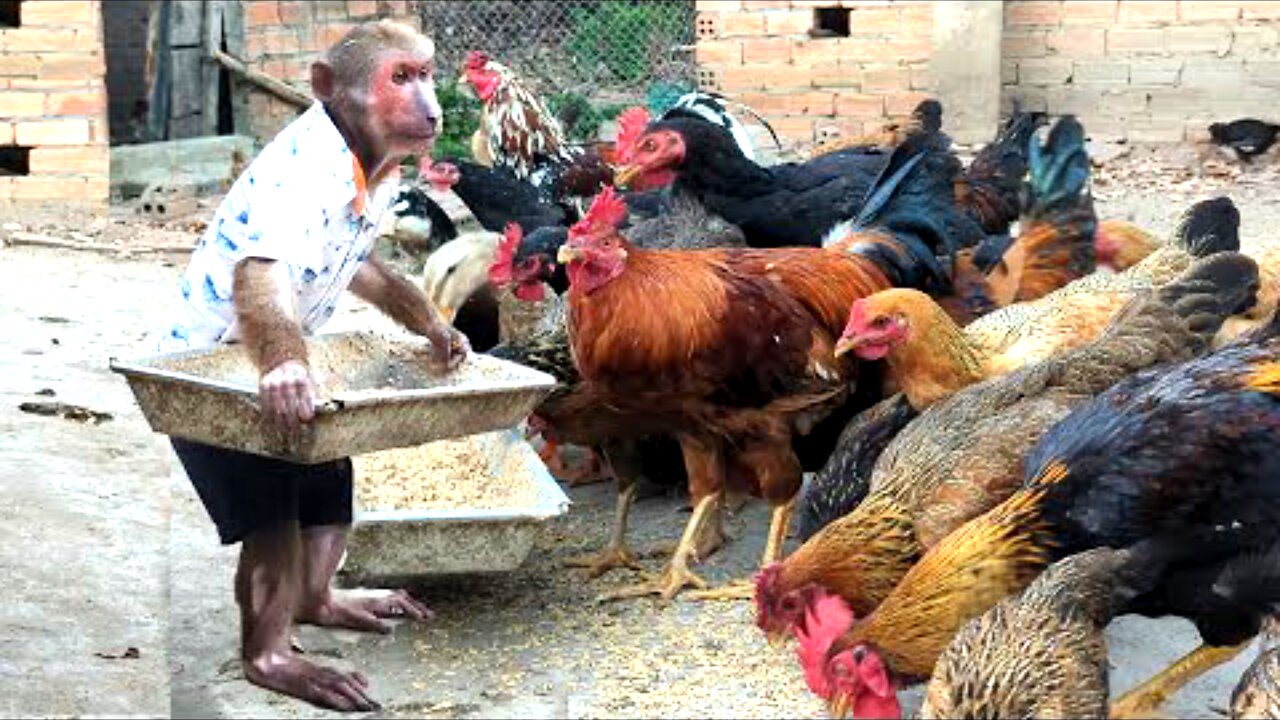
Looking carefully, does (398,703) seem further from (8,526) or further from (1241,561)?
(1241,561)

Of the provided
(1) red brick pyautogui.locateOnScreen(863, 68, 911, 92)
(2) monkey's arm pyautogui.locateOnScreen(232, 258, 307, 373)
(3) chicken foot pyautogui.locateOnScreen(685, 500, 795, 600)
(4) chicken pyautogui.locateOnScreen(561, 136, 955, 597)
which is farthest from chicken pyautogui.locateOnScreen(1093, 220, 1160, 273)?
(1) red brick pyautogui.locateOnScreen(863, 68, 911, 92)

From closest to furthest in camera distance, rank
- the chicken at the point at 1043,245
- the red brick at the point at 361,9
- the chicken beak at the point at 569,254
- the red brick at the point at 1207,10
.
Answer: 1. the chicken beak at the point at 569,254
2. the chicken at the point at 1043,245
3. the red brick at the point at 1207,10
4. the red brick at the point at 361,9

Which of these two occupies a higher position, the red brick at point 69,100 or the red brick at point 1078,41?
the red brick at point 1078,41

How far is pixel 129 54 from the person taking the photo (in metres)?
13.1

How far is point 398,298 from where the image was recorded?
16.8 feet

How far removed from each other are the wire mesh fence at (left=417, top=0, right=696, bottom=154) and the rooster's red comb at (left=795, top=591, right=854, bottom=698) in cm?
837

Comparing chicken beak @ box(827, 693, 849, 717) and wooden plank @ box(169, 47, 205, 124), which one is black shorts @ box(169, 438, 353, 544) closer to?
chicken beak @ box(827, 693, 849, 717)

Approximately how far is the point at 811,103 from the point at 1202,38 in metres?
2.58

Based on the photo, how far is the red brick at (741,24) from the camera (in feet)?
40.1

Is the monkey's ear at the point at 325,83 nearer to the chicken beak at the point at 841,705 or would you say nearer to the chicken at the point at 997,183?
the chicken beak at the point at 841,705

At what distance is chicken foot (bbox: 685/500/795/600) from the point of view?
5.65 meters

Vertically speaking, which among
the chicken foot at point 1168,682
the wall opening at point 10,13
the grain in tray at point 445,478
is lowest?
the chicken foot at point 1168,682

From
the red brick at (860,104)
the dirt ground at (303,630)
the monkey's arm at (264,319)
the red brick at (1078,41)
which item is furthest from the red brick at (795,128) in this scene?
the monkey's arm at (264,319)

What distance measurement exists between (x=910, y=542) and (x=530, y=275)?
2.07 metres
